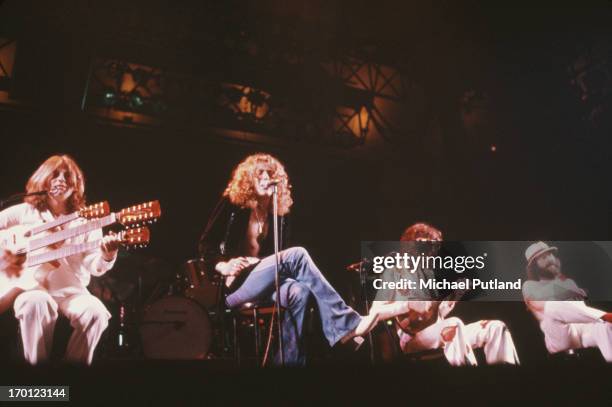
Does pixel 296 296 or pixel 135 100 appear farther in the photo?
pixel 135 100

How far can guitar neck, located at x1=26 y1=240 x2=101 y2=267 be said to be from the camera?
12.2 feet

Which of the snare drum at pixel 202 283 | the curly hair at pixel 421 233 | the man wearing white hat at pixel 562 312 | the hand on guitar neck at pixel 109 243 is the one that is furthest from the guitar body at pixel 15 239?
the man wearing white hat at pixel 562 312

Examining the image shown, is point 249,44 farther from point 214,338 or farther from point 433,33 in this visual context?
point 214,338

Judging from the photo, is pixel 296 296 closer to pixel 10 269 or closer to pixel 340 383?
pixel 340 383

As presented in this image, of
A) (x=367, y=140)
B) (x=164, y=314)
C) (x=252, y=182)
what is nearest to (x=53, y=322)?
(x=164, y=314)

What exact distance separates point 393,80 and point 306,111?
3.85 ft

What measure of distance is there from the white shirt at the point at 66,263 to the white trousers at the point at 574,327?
329cm

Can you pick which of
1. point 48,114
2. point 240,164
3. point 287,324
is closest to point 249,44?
point 240,164

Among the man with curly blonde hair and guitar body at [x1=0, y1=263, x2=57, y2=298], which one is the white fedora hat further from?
guitar body at [x1=0, y1=263, x2=57, y2=298]

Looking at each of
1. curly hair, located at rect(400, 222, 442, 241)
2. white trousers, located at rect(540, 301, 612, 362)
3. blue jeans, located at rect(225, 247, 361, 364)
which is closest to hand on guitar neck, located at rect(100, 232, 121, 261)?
blue jeans, located at rect(225, 247, 361, 364)

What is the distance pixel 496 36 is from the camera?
18.6 ft

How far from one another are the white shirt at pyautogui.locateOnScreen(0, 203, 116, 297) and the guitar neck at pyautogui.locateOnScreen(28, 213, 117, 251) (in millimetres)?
29

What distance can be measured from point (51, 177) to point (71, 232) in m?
0.51

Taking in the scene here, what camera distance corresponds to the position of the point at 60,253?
376 cm
